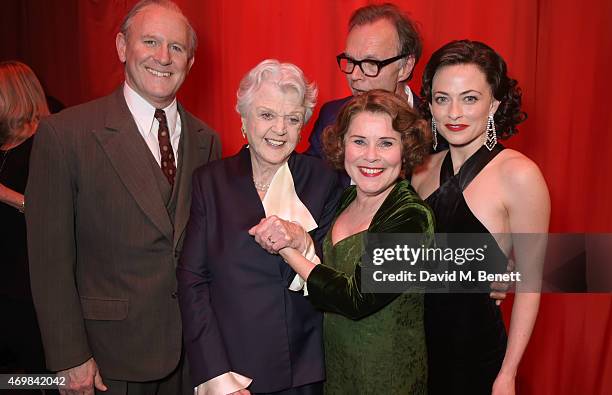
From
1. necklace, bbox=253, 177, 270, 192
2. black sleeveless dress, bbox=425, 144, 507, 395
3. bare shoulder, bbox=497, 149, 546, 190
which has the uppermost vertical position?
bare shoulder, bbox=497, 149, 546, 190

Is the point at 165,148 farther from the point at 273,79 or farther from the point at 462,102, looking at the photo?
the point at 462,102

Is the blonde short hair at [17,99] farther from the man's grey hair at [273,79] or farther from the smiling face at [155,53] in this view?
the man's grey hair at [273,79]

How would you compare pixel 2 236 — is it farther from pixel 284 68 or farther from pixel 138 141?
pixel 284 68

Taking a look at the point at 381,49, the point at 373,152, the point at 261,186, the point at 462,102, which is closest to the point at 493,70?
the point at 462,102

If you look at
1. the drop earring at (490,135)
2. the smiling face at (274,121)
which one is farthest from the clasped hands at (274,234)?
the drop earring at (490,135)

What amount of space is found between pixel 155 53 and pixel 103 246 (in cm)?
69

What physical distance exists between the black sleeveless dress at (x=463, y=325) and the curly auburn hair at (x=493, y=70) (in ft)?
0.35

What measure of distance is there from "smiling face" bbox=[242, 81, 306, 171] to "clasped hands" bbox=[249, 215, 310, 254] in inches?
9.3

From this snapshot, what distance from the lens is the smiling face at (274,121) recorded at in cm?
170

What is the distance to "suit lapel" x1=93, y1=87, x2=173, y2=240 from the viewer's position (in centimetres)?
179

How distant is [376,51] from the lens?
7.57 feet

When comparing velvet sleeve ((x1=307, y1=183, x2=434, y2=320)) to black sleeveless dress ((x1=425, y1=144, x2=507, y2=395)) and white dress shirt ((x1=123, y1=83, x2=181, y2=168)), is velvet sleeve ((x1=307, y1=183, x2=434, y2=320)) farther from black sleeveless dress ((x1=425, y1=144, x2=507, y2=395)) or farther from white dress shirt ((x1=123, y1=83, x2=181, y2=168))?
white dress shirt ((x1=123, y1=83, x2=181, y2=168))

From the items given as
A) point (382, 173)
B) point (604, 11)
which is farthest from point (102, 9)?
point (604, 11)

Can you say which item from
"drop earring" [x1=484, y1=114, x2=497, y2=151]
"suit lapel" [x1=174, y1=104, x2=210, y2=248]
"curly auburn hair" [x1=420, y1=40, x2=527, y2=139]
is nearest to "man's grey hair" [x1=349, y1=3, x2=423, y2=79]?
"curly auburn hair" [x1=420, y1=40, x2=527, y2=139]
